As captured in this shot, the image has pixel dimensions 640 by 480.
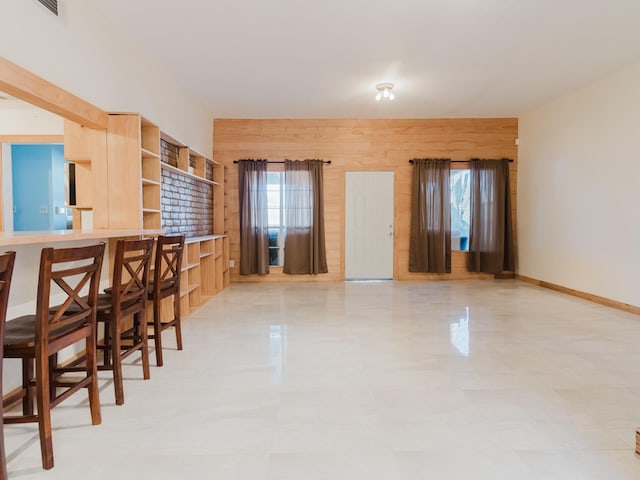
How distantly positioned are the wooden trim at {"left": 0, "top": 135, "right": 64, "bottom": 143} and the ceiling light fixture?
3727 millimetres

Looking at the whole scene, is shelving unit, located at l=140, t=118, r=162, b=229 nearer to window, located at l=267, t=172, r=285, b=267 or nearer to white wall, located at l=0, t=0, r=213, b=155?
white wall, located at l=0, t=0, r=213, b=155

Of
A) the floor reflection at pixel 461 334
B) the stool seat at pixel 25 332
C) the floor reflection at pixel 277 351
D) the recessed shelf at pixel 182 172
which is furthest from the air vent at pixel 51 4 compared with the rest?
the floor reflection at pixel 461 334

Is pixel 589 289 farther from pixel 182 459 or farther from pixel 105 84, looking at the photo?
pixel 105 84

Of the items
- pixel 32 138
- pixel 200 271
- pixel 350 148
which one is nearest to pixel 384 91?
pixel 350 148

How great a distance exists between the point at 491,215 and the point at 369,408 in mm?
5412

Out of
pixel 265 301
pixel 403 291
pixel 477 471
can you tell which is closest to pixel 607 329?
pixel 403 291

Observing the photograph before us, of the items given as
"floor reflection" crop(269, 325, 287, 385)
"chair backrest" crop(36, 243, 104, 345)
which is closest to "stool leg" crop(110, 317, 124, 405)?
"chair backrest" crop(36, 243, 104, 345)

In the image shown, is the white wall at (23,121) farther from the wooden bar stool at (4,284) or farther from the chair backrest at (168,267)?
the wooden bar stool at (4,284)

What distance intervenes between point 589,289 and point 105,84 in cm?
600

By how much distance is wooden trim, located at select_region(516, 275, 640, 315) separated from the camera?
14.8ft

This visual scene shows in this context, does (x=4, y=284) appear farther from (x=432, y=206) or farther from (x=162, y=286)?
(x=432, y=206)

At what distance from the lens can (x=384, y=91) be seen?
17.0 ft

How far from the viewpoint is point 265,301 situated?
17.1 feet

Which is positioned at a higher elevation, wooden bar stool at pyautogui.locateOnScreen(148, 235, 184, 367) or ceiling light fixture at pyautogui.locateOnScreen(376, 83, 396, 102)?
ceiling light fixture at pyautogui.locateOnScreen(376, 83, 396, 102)
